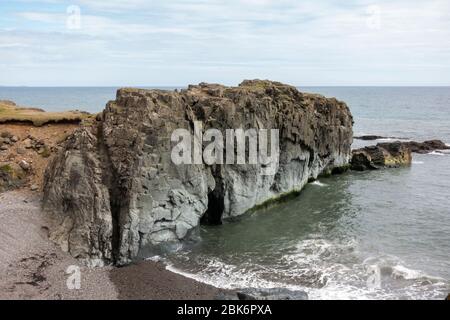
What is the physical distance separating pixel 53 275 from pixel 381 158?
188 ft

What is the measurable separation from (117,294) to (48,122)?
74.3 feet

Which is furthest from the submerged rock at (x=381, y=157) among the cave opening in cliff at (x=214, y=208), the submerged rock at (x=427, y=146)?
the cave opening in cliff at (x=214, y=208)

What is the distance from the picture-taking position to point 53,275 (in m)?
27.7

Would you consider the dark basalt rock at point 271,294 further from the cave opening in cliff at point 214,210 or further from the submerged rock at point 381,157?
the submerged rock at point 381,157

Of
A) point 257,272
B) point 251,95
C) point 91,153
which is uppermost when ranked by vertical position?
point 251,95

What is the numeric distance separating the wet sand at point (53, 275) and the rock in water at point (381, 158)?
46.3 m

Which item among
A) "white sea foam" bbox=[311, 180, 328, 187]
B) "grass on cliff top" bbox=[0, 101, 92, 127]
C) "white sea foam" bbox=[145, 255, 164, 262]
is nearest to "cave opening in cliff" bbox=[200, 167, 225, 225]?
"white sea foam" bbox=[145, 255, 164, 262]

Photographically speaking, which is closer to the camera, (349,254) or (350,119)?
(349,254)

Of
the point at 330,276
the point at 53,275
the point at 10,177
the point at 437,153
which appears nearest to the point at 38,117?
the point at 10,177

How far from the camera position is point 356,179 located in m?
62.2
